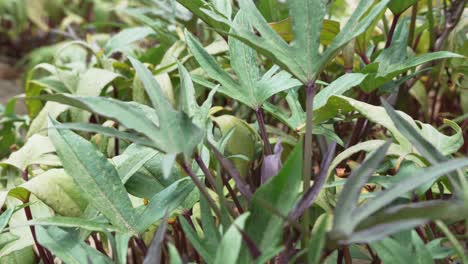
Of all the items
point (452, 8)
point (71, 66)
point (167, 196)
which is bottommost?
point (71, 66)

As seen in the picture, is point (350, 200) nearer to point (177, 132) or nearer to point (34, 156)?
point (177, 132)

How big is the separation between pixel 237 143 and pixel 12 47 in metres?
3.25

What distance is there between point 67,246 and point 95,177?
7 cm

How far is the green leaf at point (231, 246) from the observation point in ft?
1.25

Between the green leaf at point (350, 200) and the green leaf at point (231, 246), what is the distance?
6 cm

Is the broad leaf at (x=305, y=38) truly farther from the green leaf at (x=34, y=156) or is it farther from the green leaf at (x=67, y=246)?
the green leaf at (x=34, y=156)

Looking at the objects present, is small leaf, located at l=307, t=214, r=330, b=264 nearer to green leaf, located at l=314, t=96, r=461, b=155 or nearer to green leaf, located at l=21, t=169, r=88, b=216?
green leaf, located at l=314, t=96, r=461, b=155

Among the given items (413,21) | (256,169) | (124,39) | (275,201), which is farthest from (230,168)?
(124,39)

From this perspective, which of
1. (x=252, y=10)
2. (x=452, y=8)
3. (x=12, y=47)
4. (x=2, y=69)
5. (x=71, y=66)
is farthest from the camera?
(x=12, y=47)

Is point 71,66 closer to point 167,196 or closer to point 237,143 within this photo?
point 237,143

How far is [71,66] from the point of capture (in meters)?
1.20

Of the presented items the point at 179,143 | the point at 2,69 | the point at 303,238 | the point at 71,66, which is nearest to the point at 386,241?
the point at 303,238

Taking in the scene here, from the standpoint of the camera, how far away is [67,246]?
0.46 m

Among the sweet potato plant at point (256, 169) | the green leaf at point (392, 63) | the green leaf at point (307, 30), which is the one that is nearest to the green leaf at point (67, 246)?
the sweet potato plant at point (256, 169)
